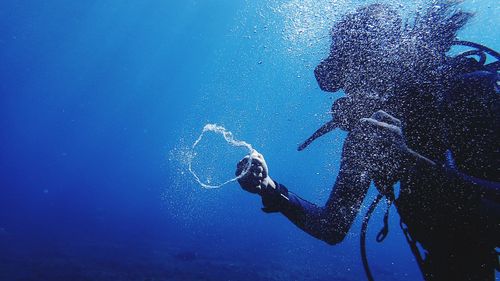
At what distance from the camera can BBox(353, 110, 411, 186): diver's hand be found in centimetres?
174

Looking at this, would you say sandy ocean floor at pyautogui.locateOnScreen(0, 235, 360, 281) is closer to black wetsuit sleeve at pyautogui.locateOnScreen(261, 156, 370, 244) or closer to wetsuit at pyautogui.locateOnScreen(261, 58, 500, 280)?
black wetsuit sleeve at pyautogui.locateOnScreen(261, 156, 370, 244)

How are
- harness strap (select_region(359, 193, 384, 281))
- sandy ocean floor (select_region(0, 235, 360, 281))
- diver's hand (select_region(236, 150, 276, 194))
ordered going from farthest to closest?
sandy ocean floor (select_region(0, 235, 360, 281)) < harness strap (select_region(359, 193, 384, 281)) < diver's hand (select_region(236, 150, 276, 194))

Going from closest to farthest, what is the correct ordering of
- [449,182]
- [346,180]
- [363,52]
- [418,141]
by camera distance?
[449,182]
[418,141]
[346,180]
[363,52]

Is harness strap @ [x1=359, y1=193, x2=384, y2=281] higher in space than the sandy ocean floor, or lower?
lower

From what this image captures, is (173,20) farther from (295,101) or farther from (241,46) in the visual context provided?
(295,101)

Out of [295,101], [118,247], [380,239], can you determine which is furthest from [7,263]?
[295,101]

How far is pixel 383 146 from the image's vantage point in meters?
1.77

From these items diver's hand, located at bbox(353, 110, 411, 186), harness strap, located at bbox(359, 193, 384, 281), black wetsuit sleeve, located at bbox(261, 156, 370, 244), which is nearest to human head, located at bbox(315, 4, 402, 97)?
diver's hand, located at bbox(353, 110, 411, 186)

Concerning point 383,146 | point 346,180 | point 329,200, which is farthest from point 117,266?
point 383,146

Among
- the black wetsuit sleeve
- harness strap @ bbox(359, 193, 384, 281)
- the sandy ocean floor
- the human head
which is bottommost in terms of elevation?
harness strap @ bbox(359, 193, 384, 281)

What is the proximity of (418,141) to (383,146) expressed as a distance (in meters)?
0.35

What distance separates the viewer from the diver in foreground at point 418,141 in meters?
1.66

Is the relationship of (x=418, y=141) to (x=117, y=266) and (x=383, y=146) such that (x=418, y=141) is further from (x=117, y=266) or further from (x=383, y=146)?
(x=117, y=266)

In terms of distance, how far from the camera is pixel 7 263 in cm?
1220
